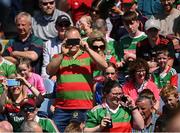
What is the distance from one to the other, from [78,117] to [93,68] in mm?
683

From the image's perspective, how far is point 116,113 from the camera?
6984 millimetres

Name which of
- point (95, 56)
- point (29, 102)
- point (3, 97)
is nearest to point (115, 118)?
point (95, 56)

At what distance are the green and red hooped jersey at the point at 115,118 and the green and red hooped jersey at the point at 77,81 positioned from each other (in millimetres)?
721

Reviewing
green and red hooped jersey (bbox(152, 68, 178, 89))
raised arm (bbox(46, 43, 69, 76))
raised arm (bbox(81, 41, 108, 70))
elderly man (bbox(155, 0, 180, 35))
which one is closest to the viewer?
raised arm (bbox(81, 41, 108, 70))

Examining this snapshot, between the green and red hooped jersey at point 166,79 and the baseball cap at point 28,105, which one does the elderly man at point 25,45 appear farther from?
the green and red hooped jersey at point 166,79

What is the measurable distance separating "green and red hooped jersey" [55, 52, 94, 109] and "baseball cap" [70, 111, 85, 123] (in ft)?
0.37

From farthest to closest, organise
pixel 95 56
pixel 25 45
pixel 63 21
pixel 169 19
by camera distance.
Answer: pixel 169 19 → pixel 25 45 → pixel 63 21 → pixel 95 56

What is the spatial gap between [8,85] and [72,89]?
0.90 m

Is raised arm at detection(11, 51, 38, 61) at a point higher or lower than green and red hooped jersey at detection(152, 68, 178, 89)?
higher

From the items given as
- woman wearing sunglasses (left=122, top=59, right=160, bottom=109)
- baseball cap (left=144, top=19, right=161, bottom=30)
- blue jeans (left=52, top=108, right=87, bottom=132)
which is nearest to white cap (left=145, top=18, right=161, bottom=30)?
baseball cap (left=144, top=19, right=161, bottom=30)

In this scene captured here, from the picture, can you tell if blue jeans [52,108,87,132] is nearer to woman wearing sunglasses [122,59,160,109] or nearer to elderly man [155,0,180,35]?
woman wearing sunglasses [122,59,160,109]

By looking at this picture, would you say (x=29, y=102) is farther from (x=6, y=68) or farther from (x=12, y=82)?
(x=6, y=68)

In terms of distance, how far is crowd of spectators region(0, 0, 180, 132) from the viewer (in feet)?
23.1

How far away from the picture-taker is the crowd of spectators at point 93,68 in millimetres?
7052
